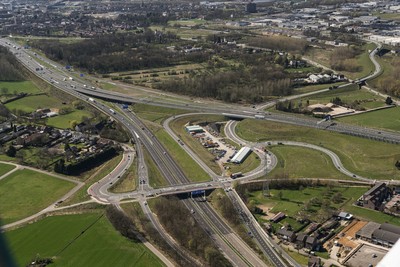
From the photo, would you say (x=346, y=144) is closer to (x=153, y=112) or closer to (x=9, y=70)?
(x=153, y=112)

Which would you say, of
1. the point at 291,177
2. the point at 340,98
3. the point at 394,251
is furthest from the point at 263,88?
the point at 394,251

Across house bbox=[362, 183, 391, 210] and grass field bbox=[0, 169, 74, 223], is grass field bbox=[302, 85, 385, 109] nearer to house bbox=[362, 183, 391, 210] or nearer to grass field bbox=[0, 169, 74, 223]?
house bbox=[362, 183, 391, 210]

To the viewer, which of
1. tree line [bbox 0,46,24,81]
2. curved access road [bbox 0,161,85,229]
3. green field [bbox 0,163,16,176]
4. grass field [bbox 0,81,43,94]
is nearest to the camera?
curved access road [bbox 0,161,85,229]

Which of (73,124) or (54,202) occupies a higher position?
(73,124)

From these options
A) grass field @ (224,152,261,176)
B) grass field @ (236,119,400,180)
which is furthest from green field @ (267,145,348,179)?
grass field @ (224,152,261,176)

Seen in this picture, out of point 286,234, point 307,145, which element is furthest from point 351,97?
point 286,234

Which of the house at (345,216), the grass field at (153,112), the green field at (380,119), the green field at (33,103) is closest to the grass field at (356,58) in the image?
the green field at (380,119)
